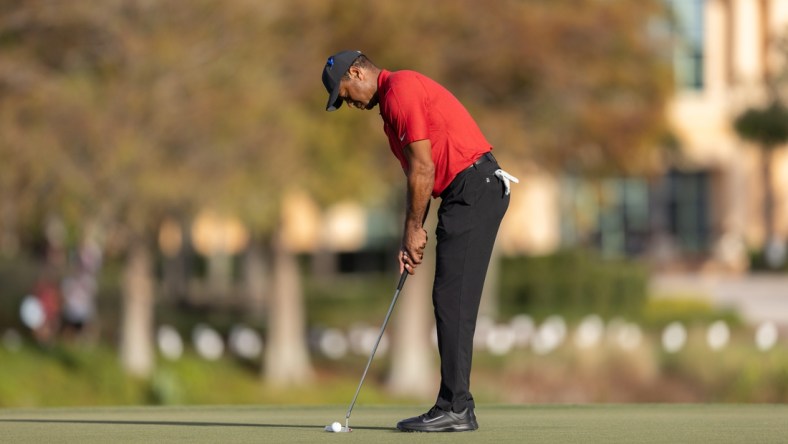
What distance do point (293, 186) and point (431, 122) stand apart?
15817 mm

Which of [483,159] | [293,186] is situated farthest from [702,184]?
[483,159]

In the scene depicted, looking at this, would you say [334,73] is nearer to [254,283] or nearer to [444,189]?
[444,189]

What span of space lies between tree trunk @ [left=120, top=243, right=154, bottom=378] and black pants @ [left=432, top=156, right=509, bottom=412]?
16.1m

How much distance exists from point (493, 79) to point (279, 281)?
172 inches

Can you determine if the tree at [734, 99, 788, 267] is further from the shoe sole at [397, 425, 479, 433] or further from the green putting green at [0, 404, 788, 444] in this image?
the shoe sole at [397, 425, 479, 433]

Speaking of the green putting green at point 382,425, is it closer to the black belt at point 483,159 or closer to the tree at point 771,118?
the black belt at point 483,159

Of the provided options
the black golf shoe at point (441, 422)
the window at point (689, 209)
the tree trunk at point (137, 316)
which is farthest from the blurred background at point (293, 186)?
the window at point (689, 209)

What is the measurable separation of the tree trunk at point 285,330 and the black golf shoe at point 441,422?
60.2ft

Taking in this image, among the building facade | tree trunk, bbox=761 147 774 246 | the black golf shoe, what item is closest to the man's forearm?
the black golf shoe

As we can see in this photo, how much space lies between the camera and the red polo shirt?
29.8ft

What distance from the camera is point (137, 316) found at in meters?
25.7

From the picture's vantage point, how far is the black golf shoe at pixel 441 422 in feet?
30.5

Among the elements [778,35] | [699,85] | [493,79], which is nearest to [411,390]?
[493,79]

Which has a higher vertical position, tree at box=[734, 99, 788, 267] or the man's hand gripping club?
tree at box=[734, 99, 788, 267]
